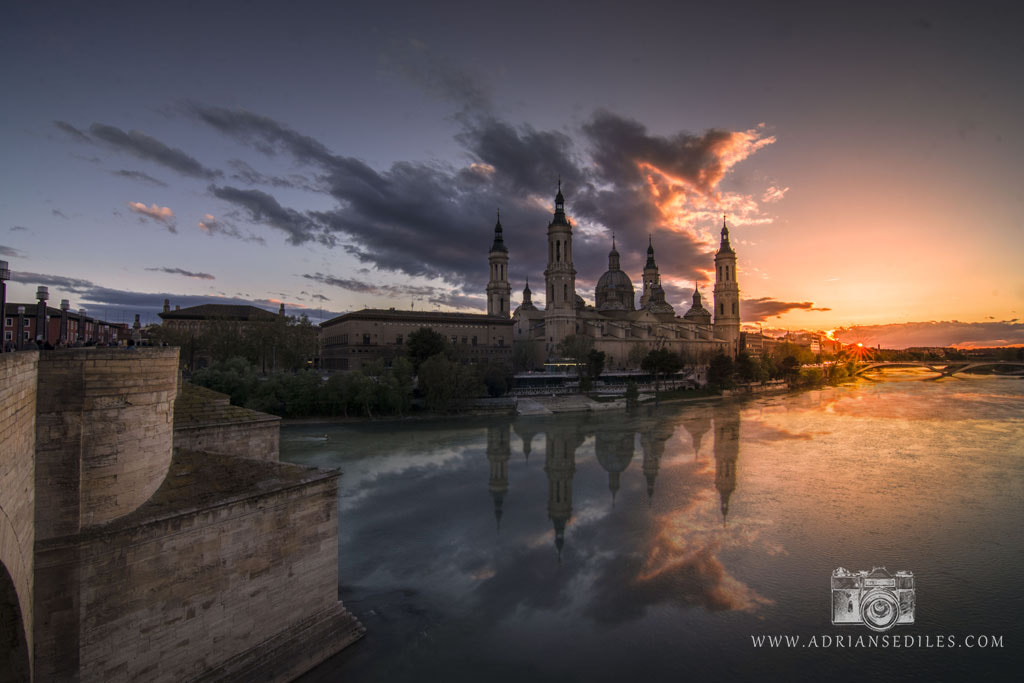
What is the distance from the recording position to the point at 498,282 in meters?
76.7

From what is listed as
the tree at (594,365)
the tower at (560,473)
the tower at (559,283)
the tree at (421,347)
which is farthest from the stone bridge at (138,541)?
the tower at (559,283)

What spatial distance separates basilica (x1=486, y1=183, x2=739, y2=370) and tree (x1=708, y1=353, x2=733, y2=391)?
1152cm

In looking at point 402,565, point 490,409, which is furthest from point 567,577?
point 490,409

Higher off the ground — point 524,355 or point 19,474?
point 524,355

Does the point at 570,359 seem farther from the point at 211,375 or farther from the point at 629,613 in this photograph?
the point at 629,613

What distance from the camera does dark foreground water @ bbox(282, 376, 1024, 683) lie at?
27.3 feet

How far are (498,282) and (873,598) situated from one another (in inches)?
2707

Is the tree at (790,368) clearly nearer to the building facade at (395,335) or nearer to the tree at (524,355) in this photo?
the tree at (524,355)

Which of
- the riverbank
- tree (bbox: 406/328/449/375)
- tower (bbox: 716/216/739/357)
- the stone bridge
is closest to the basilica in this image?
tower (bbox: 716/216/739/357)

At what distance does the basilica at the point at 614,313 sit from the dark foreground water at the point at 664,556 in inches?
1682

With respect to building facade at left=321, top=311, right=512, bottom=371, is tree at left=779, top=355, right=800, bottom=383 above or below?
below

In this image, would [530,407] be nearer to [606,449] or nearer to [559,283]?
[606,449]

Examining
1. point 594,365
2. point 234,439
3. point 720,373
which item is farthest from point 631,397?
point 234,439

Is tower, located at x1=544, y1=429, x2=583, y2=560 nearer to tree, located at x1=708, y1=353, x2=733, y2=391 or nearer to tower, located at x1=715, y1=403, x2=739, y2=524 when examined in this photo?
tower, located at x1=715, y1=403, x2=739, y2=524
